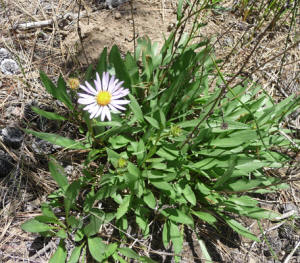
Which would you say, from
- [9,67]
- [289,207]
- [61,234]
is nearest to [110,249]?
[61,234]

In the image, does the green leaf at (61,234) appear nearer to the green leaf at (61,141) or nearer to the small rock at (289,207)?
the green leaf at (61,141)

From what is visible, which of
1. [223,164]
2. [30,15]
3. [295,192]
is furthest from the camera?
[30,15]

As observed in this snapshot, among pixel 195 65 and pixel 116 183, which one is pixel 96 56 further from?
pixel 116 183

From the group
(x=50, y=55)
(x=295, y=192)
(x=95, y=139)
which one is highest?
(x=50, y=55)

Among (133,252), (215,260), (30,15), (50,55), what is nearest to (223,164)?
(215,260)

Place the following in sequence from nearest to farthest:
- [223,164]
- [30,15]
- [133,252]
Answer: [133,252], [223,164], [30,15]

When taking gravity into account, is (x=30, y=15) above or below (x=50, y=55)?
above

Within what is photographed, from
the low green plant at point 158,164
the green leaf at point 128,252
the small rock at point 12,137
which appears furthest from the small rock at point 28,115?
the green leaf at point 128,252
